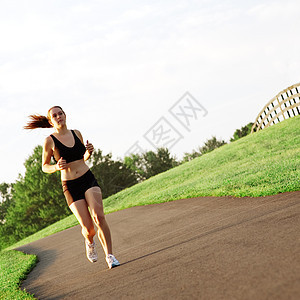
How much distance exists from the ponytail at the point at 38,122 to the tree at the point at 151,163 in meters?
63.9

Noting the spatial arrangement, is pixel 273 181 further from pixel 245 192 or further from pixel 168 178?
pixel 168 178

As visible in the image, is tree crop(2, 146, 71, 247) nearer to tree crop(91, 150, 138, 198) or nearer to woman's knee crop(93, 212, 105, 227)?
tree crop(91, 150, 138, 198)

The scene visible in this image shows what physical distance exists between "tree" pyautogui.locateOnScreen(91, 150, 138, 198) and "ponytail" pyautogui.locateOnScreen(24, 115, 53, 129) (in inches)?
2006

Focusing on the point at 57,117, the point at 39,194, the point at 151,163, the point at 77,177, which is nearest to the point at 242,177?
the point at 77,177

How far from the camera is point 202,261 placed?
4.60m

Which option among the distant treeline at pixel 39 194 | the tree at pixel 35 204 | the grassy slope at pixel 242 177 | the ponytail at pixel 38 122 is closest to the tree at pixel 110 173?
the distant treeline at pixel 39 194

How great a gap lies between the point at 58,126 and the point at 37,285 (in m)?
2.61

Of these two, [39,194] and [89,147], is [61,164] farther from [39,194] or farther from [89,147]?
[39,194]

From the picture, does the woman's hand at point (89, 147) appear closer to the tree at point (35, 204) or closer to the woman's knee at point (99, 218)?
the woman's knee at point (99, 218)

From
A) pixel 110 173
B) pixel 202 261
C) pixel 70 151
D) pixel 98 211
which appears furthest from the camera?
pixel 110 173

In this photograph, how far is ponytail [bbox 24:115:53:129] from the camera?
6.12 metres

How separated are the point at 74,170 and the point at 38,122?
1.00 metres

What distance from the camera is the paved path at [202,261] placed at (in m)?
3.50

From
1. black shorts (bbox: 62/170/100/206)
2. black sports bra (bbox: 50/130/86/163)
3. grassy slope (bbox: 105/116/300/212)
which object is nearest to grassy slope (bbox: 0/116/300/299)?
grassy slope (bbox: 105/116/300/212)
